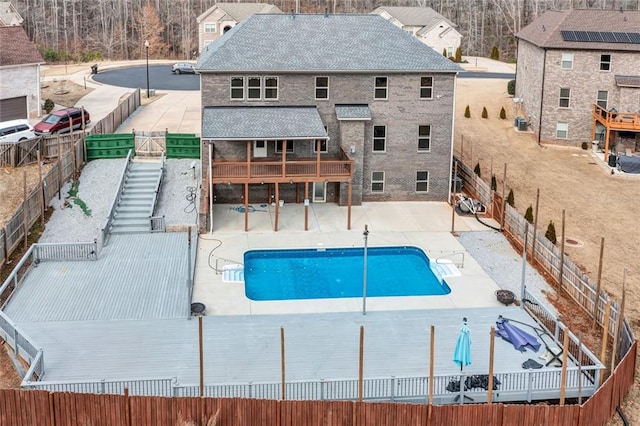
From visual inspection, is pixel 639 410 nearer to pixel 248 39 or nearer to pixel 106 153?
pixel 248 39

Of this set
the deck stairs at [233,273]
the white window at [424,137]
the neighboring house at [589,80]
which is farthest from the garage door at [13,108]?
the neighboring house at [589,80]

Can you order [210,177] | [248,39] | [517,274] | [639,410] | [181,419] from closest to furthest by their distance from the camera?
[181,419], [639,410], [517,274], [210,177], [248,39]

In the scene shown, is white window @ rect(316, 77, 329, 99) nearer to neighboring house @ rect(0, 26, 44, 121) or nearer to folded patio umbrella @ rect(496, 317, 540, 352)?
folded patio umbrella @ rect(496, 317, 540, 352)

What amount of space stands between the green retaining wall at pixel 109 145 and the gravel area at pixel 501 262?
64.4 ft

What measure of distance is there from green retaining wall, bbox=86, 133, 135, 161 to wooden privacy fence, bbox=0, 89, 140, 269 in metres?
0.43

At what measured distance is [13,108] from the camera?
53125mm

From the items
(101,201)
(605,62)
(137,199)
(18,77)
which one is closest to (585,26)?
(605,62)

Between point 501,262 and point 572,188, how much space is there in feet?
48.3

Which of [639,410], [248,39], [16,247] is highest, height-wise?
[248,39]

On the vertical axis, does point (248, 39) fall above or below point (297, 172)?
above

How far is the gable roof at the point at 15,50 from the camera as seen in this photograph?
A: 2067 inches

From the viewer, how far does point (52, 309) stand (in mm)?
26625

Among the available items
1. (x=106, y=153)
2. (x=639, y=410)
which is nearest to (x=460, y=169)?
(x=106, y=153)

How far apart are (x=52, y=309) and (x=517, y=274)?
57.5ft
